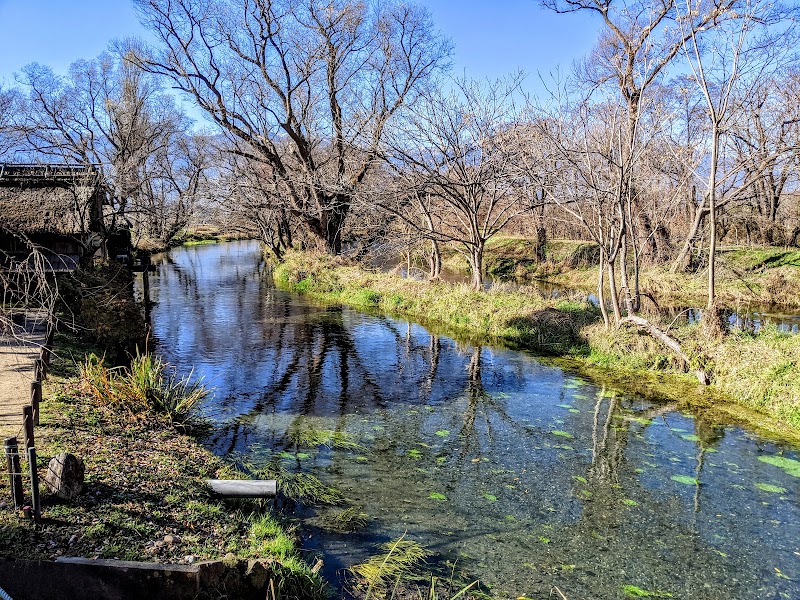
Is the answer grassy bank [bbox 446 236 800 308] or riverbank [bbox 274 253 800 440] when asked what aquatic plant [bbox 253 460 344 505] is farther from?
grassy bank [bbox 446 236 800 308]

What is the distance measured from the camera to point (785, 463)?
25.2 ft

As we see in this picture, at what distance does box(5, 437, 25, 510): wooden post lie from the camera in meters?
4.86

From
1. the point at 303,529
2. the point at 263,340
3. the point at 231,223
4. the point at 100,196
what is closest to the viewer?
the point at 303,529

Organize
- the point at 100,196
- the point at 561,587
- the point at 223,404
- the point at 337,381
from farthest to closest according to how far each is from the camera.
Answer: the point at 100,196
the point at 337,381
the point at 223,404
the point at 561,587

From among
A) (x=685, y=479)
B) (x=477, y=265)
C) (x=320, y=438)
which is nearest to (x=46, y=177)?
(x=477, y=265)

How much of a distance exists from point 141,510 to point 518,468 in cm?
463

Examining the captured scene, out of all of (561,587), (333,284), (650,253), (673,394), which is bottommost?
(561,587)

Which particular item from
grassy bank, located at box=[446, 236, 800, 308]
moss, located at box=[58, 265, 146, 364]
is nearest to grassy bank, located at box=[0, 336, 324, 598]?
moss, located at box=[58, 265, 146, 364]

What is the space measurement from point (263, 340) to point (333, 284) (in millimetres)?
7804

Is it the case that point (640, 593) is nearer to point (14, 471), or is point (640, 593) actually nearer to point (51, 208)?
point (14, 471)

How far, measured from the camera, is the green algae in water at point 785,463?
7461mm

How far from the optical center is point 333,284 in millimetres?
22484

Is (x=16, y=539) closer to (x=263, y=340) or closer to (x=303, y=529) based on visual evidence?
(x=303, y=529)

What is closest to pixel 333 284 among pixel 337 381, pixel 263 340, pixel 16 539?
pixel 263 340
